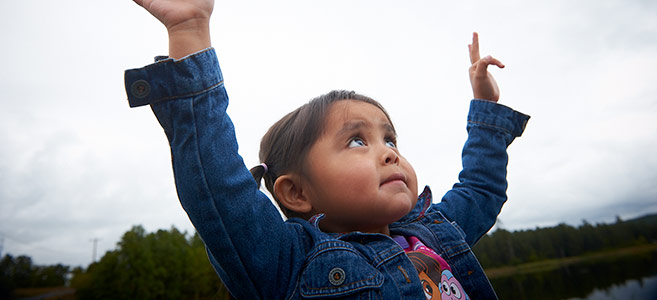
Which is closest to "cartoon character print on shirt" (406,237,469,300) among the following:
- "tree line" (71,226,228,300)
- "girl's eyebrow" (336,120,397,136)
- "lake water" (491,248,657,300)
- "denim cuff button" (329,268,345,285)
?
"denim cuff button" (329,268,345,285)

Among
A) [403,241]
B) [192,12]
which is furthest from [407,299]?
[192,12]

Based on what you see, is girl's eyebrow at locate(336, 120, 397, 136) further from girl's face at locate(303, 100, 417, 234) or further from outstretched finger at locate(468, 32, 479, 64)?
outstretched finger at locate(468, 32, 479, 64)

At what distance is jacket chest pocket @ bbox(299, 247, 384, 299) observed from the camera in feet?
4.05

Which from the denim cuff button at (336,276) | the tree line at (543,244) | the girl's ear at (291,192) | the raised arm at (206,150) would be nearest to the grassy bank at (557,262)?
the tree line at (543,244)

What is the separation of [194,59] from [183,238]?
46.6 metres

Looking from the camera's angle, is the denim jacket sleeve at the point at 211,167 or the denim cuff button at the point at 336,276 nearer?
the denim jacket sleeve at the point at 211,167

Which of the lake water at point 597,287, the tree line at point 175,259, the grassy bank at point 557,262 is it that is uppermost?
the tree line at point 175,259

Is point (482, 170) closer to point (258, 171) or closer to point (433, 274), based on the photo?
point (433, 274)

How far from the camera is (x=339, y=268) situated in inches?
50.7

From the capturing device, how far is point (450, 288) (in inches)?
62.4

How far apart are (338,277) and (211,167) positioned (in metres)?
0.60

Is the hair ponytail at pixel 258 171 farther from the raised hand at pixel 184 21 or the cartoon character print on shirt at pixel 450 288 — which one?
the cartoon character print on shirt at pixel 450 288

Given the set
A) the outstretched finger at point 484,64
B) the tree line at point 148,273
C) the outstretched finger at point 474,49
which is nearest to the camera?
the outstretched finger at point 484,64

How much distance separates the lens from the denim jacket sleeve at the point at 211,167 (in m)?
1.11
